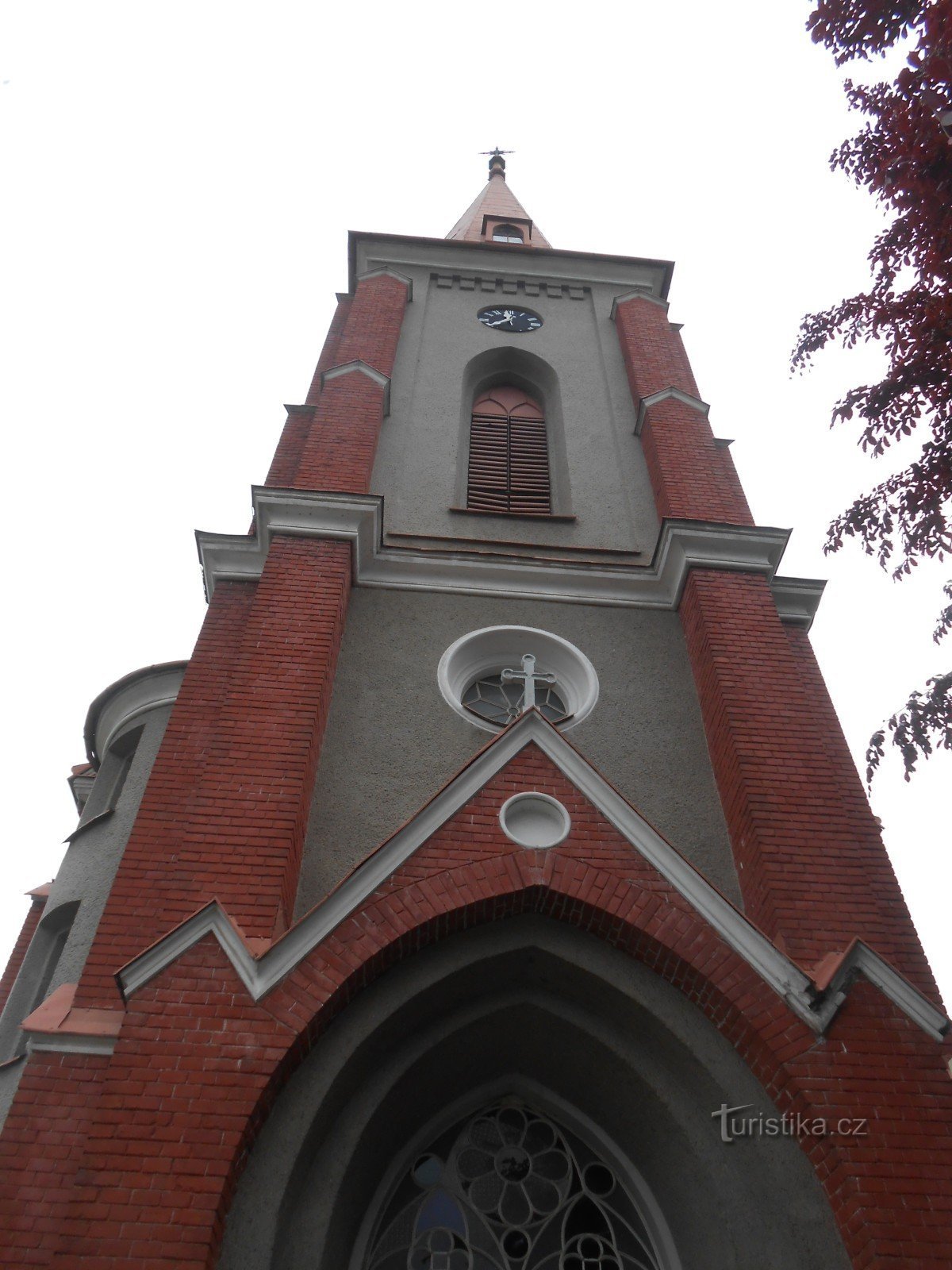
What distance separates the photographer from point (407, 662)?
842 cm

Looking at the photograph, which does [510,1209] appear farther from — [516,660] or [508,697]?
[516,660]

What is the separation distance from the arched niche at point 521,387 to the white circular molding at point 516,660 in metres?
2.97

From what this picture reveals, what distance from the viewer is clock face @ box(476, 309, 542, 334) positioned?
14117 millimetres

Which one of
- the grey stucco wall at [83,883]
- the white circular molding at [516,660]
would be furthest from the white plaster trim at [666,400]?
the grey stucco wall at [83,883]

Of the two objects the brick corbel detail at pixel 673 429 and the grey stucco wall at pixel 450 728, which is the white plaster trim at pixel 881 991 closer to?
the grey stucco wall at pixel 450 728

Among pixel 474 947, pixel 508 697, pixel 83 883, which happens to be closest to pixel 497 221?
pixel 508 697

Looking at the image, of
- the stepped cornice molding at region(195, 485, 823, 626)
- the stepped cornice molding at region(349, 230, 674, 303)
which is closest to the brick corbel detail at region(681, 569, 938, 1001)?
the stepped cornice molding at region(195, 485, 823, 626)

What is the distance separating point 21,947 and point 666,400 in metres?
9.40

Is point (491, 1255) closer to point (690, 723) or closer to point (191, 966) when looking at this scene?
point (191, 966)

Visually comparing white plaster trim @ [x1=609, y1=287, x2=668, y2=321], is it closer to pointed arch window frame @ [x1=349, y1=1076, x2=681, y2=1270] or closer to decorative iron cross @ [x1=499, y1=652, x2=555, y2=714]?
decorative iron cross @ [x1=499, y1=652, x2=555, y2=714]

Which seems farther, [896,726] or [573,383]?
[573,383]

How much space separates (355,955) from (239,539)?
465 cm

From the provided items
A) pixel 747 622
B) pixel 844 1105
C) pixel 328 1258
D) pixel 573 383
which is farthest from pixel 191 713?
pixel 573 383

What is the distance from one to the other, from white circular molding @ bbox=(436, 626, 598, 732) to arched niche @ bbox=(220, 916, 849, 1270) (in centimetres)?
261
